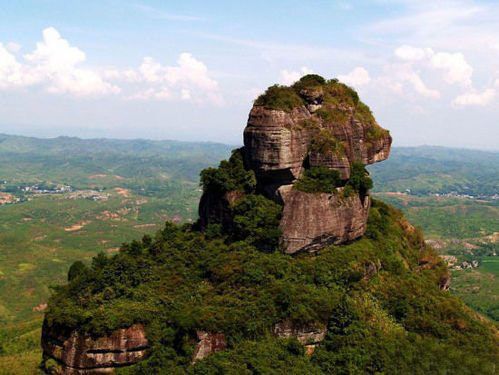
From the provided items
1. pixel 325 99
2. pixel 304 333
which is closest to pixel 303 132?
pixel 325 99

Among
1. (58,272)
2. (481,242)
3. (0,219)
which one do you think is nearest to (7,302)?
(58,272)

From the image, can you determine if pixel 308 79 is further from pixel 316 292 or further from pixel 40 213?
pixel 40 213

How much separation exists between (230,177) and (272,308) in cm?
1301

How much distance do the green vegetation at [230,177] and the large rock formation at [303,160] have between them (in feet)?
1.67

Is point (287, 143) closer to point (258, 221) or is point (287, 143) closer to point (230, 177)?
point (230, 177)

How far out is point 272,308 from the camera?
30109 millimetres

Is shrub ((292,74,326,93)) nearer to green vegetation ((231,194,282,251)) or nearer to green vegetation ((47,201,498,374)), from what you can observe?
green vegetation ((231,194,282,251))

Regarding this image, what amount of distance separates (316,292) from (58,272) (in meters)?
94.8

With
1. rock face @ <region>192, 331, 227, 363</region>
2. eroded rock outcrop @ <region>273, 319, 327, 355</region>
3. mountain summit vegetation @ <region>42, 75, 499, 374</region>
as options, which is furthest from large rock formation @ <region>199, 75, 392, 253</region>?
rock face @ <region>192, 331, 227, 363</region>

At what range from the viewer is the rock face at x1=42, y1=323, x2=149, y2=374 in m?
28.7

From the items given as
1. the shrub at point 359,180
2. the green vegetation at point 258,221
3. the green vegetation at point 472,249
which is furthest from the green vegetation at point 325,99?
the green vegetation at point 472,249

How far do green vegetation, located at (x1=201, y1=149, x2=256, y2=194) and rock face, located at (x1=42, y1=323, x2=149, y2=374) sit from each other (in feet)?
45.4

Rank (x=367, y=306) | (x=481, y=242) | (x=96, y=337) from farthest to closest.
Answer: (x=481, y=242) → (x=367, y=306) → (x=96, y=337)

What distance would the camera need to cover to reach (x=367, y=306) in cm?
3272
